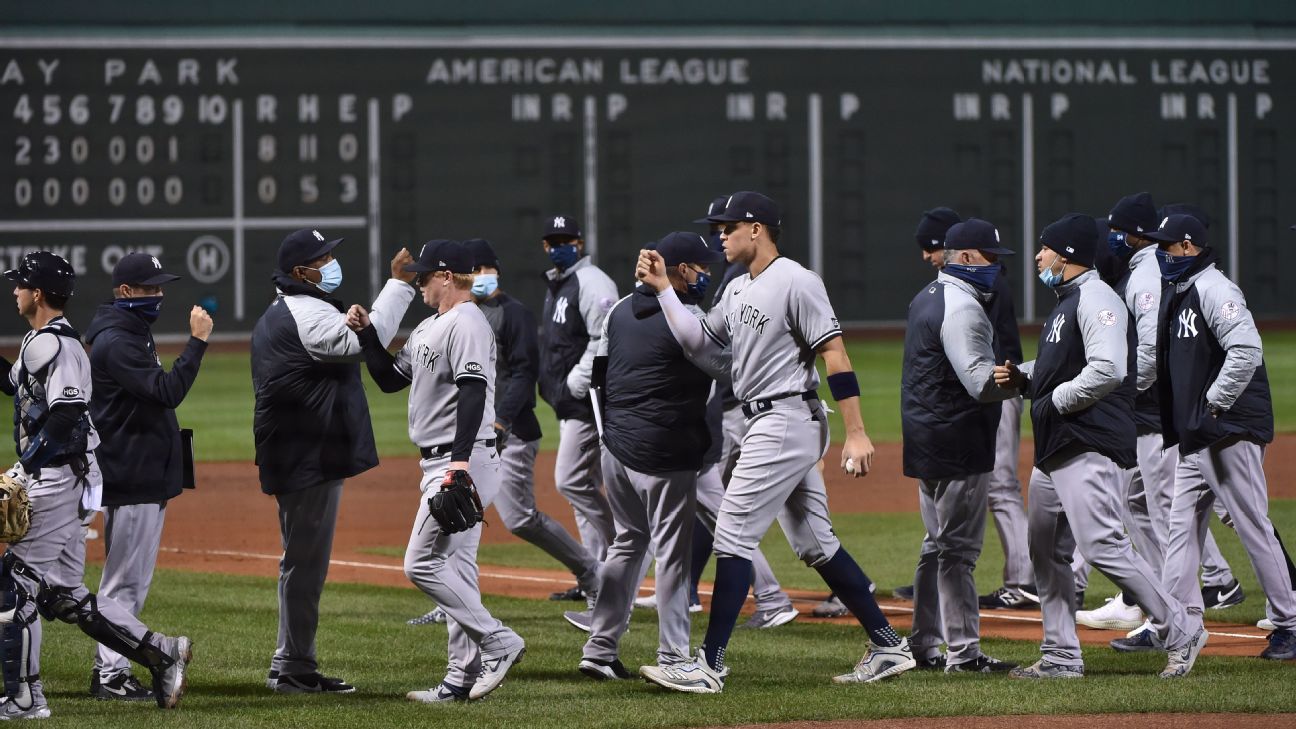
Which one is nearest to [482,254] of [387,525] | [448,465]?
[448,465]

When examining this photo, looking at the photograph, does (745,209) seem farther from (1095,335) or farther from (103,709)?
(103,709)

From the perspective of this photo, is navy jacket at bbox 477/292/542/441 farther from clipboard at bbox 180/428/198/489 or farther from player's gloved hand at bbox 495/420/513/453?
clipboard at bbox 180/428/198/489

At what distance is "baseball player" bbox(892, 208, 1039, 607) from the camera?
816 cm

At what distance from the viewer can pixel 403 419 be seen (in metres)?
20.1

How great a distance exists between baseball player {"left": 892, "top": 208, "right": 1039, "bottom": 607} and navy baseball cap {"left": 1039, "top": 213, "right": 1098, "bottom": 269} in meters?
1.65

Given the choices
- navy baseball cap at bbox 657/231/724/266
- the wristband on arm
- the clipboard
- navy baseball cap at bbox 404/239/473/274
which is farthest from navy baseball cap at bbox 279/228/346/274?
the wristband on arm

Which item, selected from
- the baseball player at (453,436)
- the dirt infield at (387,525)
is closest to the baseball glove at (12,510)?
the baseball player at (453,436)

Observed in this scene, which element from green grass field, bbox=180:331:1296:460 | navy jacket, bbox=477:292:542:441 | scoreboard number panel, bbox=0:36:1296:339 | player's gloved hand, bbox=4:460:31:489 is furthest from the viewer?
scoreboard number panel, bbox=0:36:1296:339

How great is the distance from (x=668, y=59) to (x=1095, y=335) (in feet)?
66.6

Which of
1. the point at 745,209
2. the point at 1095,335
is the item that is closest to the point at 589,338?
the point at 745,209

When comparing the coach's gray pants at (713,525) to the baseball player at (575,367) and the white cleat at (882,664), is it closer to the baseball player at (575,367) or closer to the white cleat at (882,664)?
the baseball player at (575,367)

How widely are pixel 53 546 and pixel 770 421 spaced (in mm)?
2575

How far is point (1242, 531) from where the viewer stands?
689 centimetres

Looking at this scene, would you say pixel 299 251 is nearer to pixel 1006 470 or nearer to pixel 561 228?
pixel 561 228
